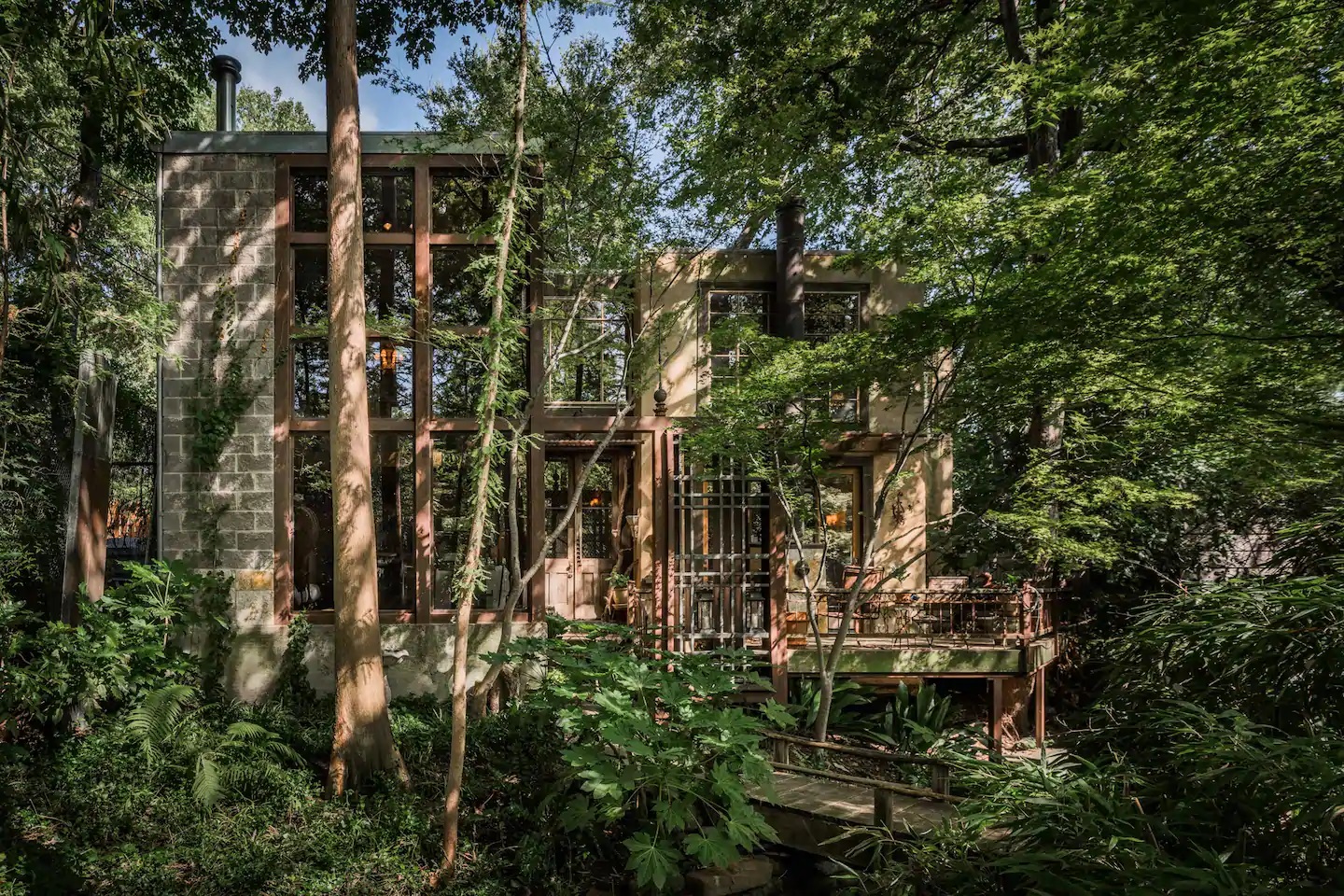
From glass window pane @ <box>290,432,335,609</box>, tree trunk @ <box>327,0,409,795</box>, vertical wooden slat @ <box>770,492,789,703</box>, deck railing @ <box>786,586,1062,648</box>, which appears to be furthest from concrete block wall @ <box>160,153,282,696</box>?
deck railing @ <box>786,586,1062,648</box>

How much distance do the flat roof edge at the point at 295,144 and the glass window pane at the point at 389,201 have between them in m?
0.26

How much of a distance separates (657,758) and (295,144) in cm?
698

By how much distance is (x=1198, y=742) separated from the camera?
2.80 meters

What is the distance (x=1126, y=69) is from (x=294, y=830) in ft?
24.7

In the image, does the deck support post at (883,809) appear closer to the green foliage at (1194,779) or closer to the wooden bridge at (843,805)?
the wooden bridge at (843,805)

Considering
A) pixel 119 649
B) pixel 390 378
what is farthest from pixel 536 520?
pixel 119 649

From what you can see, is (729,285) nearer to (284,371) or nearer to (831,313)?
(831,313)

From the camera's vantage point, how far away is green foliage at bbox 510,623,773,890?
4250 millimetres

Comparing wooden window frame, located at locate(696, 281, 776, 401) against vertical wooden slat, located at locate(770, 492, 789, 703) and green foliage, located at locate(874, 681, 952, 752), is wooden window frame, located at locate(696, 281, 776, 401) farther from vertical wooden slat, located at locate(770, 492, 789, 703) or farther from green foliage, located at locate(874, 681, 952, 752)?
green foliage, located at locate(874, 681, 952, 752)

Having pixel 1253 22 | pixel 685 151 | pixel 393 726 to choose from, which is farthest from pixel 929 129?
pixel 393 726

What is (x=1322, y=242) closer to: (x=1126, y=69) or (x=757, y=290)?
(x=1126, y=69)

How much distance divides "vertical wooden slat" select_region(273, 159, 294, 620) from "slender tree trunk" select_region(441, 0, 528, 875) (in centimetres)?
322

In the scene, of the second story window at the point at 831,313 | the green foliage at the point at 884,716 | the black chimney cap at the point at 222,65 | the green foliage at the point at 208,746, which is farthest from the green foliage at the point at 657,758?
the black chimney cap at the point at 222,65

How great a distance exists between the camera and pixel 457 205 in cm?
731
